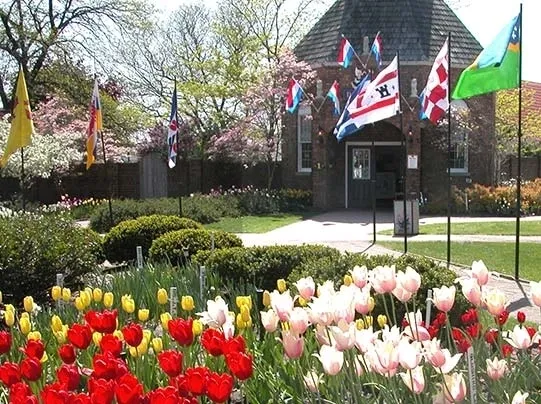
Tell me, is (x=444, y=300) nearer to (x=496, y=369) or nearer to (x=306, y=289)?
(x=496, y=369)

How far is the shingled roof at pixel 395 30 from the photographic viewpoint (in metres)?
25.8

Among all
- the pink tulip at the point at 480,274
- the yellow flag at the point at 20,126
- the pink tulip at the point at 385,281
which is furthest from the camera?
the yellow flag at the point at 20,126

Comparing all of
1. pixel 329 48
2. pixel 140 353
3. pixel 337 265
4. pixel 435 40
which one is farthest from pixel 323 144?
pixel 140 353

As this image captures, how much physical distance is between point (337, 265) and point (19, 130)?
30.8ft

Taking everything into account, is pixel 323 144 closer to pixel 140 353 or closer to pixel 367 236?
pixel 367 236

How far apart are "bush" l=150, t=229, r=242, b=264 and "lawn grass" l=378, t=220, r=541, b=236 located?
8.36 meters

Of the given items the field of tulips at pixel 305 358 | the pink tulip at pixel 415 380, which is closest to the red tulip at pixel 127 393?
the field of tulips at pixel 305 358

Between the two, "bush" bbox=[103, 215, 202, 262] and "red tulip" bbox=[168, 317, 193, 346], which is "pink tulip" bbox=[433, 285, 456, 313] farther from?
"bush" bbox=[103, 215, 202, 262]

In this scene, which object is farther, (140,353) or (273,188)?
(273,188)

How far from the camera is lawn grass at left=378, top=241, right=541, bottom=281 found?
38.3 feet

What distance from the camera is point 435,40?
85.7ft

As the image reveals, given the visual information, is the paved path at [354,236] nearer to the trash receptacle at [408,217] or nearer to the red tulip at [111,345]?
the trash receptacle at [408,217]

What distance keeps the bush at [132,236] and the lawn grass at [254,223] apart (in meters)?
6.88

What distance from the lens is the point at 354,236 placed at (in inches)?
692
